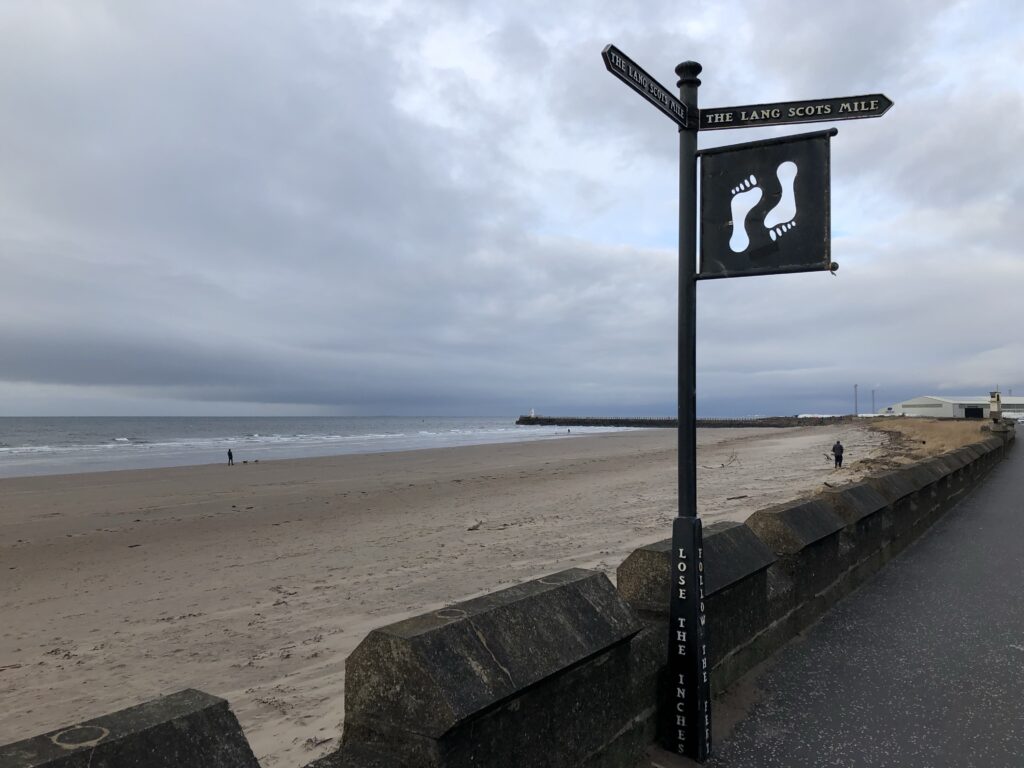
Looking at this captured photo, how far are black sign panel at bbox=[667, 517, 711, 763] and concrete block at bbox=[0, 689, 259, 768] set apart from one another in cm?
209

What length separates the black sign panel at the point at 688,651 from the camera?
10.1 ft

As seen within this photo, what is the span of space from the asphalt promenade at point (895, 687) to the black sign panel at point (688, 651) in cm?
12

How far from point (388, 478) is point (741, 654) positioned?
74.0ft

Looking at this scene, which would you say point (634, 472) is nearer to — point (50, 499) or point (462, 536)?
point (462, 536)

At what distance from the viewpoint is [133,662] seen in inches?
246

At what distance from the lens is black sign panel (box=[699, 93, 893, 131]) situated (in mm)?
3143

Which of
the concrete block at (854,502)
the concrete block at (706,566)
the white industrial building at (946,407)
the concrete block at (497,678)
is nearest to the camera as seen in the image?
the concrete block at (497,678)

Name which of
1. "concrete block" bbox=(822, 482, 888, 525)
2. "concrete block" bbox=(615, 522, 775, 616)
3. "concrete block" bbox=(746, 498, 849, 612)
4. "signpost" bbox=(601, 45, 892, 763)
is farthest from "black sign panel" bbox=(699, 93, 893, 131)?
"concrete block" bbox=(822, 482, 888, 525)

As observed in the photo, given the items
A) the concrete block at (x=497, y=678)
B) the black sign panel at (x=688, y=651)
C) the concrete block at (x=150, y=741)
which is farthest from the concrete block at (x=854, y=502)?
the concrete block at (x=150, y=741)

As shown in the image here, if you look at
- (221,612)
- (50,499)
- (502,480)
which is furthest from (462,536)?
(50,499)

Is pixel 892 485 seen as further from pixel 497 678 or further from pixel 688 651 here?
pixel 497 678

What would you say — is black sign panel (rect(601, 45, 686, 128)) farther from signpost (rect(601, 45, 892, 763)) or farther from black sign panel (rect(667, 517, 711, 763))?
black sign panel (rect(667, 517, 711, 763))

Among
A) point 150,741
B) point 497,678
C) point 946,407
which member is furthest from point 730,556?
point 946,407

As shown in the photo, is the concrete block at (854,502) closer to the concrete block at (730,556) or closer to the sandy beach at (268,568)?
the concrete block at (730,556)
